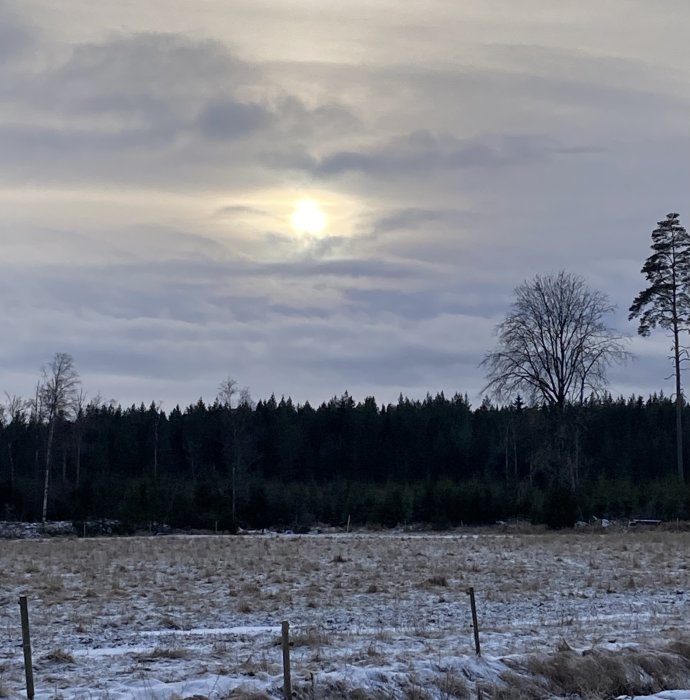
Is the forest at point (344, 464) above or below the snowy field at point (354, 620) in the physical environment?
above

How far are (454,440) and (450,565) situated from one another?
76.3m

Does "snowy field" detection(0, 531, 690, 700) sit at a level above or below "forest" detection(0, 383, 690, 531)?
below

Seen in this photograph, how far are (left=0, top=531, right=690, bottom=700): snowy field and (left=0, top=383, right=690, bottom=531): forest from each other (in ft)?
55.4

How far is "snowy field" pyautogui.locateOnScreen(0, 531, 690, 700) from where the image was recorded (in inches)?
496

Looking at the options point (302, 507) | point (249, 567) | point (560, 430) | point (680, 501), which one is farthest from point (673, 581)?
point (302, 507)

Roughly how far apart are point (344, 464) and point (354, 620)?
8523cm

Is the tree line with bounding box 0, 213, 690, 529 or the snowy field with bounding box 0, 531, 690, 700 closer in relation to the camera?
the snowy field with bounding box 0, 531, 690, 700

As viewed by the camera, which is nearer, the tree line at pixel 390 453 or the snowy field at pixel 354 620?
the snowy field at pixel 354 620

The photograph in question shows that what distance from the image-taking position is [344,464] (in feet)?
340

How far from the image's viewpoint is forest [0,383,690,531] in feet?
171

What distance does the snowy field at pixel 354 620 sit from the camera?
12.6 metres

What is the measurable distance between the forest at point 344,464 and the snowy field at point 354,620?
55.4 ft

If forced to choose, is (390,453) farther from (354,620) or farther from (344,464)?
(354,620)

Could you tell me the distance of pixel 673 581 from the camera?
24719mm
